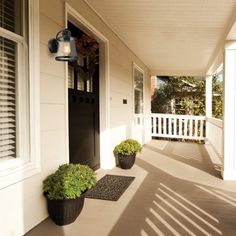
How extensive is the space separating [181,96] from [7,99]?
1001cm

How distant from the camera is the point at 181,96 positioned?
38.2 feet

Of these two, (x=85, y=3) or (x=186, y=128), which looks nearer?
(x=85, y=3)

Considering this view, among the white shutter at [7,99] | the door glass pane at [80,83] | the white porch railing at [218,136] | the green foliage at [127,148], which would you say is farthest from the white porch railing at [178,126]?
the white shutter at [7,99]

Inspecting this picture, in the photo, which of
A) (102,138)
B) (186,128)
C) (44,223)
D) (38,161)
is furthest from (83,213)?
(186,128)

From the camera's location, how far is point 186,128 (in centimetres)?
970

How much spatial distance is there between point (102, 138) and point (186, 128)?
219 inches

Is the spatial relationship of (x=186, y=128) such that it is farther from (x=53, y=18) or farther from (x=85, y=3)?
(x=53, y=18)

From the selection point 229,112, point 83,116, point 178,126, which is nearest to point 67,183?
point 83,116

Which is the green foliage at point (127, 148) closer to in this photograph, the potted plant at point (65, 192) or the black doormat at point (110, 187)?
the black doormat at point (110, 187)

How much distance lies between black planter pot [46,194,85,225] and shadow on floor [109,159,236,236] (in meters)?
0.42

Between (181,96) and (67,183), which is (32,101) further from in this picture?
(181,96)

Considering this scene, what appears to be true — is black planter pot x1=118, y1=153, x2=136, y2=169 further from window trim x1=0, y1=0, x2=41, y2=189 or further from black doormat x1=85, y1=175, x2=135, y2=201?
window trim x1=0, y1=0, x2=41, y2=189

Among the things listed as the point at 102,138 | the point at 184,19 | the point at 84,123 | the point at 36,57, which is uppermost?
the point at 184,19

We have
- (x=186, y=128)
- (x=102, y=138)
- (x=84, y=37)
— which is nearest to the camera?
(x=84, y=37)
